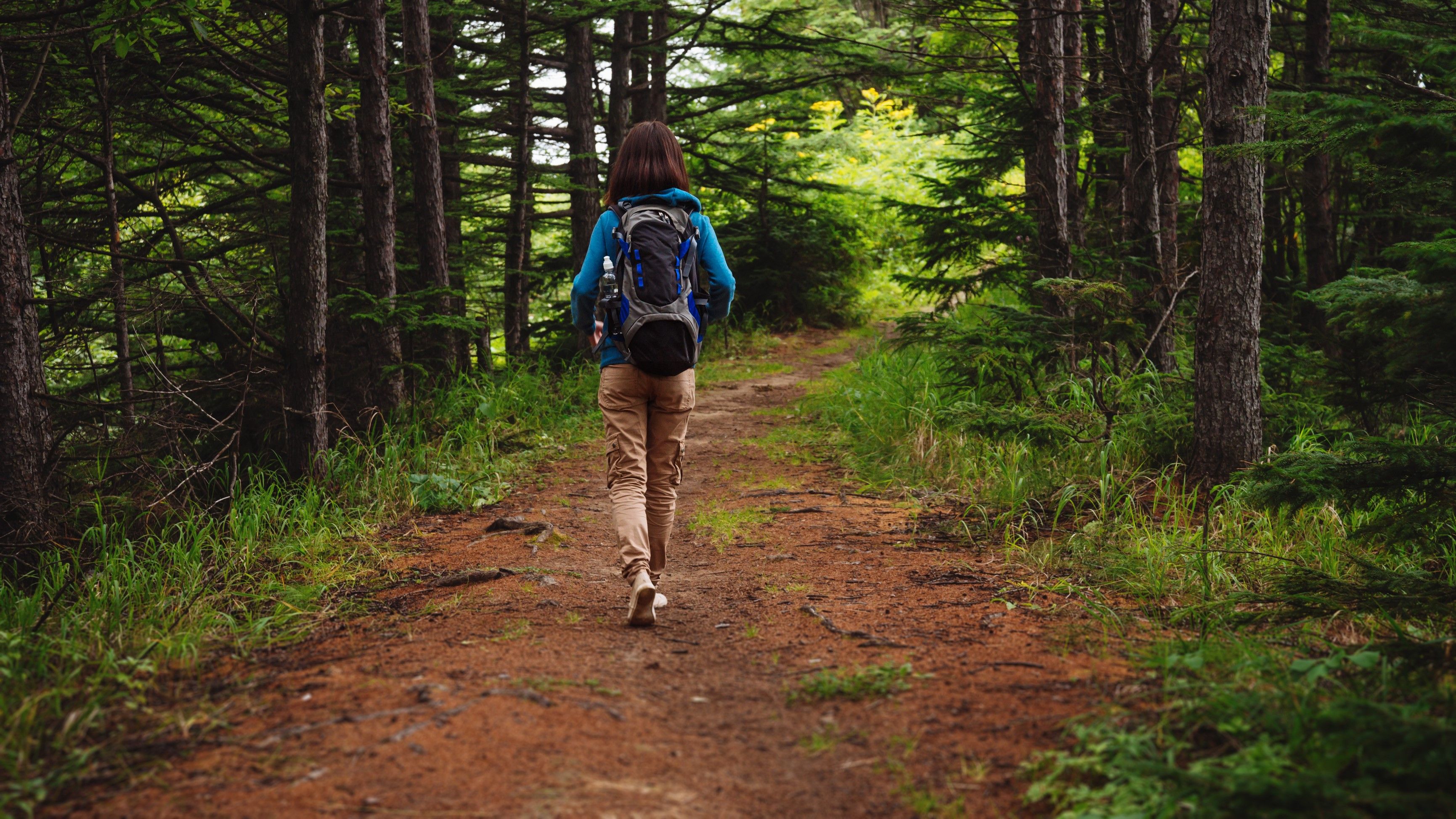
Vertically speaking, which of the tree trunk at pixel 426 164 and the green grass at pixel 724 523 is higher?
the tree trunk at pixel 426 164

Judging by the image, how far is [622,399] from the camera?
4449 millimetres

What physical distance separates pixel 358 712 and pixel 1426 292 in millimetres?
4337

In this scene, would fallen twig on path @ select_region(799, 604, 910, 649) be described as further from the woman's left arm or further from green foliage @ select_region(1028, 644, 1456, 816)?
the woman's left arm

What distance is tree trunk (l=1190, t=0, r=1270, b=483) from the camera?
5.75 meters

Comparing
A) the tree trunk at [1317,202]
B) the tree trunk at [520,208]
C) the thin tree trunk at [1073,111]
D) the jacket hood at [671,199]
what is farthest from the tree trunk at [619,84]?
the jacket hood at [671,199]

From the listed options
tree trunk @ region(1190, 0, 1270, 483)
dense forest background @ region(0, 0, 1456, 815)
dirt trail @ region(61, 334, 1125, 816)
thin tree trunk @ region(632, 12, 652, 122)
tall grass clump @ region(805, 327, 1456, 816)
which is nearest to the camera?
tall grass clump @ region(805, 327, 1456, 816)

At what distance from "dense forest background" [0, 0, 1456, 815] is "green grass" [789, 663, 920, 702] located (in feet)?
2.73

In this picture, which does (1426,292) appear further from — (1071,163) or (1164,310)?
(1071,163)

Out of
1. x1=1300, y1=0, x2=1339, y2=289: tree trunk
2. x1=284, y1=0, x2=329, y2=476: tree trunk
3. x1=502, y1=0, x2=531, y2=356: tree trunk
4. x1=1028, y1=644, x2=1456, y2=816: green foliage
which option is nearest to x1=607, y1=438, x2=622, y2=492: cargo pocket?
x1=1028, y1=644, x2=1456, y2=816: green foliage

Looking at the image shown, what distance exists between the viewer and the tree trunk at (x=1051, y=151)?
8.80m

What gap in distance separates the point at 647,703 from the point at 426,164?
865cm

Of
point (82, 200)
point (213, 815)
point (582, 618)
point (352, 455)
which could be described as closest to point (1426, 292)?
point (582, 618)

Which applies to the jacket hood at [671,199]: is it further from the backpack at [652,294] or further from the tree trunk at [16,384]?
the tree trunk at [16,384]

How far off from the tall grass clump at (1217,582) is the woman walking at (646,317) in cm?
206
